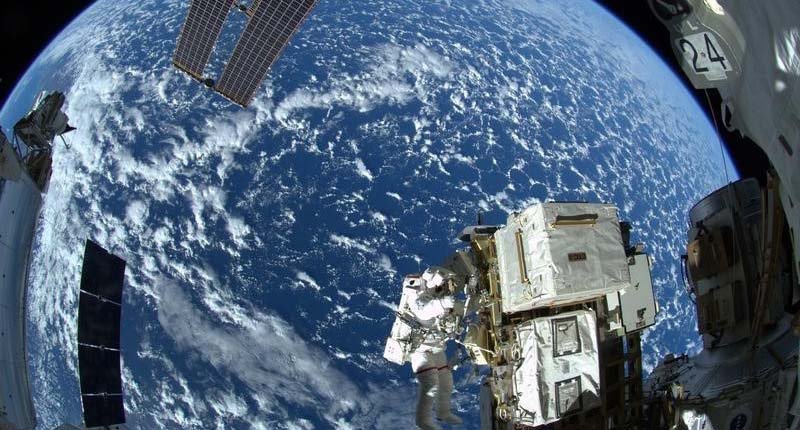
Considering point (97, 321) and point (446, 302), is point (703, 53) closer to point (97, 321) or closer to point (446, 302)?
point (446, 302)

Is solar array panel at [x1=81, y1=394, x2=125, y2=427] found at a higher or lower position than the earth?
lower

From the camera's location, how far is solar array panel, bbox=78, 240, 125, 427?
7195 mm

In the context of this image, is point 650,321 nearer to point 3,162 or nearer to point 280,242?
point 3,162

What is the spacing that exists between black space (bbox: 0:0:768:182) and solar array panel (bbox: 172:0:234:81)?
280cm

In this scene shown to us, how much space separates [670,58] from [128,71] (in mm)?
18411

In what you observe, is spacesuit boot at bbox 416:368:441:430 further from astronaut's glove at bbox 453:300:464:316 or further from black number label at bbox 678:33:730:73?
black number label at bbox 678:33:730:73

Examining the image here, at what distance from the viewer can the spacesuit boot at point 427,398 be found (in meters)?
6.09

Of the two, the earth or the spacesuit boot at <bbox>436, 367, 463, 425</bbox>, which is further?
the earth

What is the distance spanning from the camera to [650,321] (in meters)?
6.73

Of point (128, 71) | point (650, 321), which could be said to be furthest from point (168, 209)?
point (650, 321)

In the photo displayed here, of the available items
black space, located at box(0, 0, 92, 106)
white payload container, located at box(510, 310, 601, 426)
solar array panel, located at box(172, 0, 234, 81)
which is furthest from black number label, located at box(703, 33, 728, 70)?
solar array panel, located at box(172, 0, 234, 81)

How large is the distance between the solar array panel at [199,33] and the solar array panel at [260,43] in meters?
0.47

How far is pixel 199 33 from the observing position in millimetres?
9078

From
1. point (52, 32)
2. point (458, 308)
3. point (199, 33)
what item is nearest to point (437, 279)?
point (458, 308)
